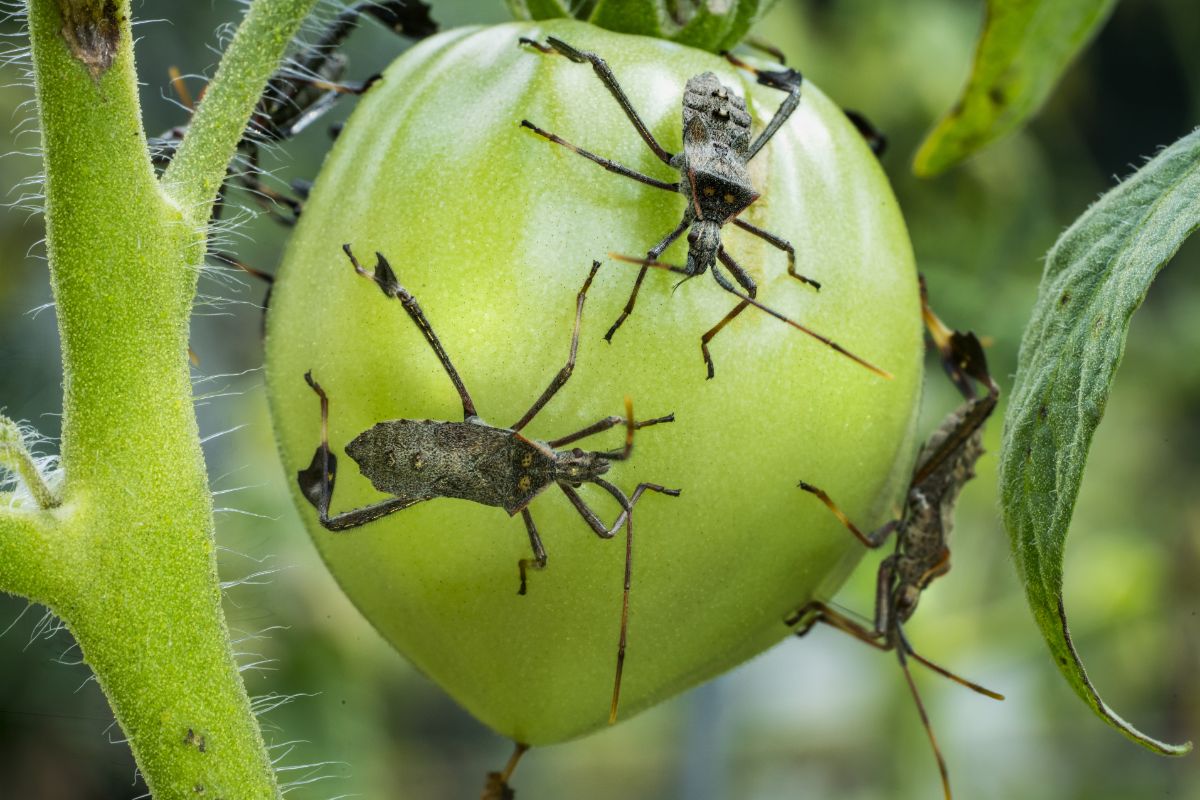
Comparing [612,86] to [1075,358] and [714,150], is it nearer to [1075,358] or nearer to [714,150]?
[714,150]

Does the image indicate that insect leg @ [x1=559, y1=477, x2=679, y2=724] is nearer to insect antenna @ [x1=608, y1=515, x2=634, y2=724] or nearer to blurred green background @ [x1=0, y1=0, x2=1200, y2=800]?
insect antenna @ [x1=608, y1=515, x2=634, y2=724]

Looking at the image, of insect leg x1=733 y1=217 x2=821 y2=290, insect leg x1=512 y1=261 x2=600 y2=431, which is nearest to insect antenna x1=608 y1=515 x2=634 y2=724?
insect leg x1=512 y1=261 x2=600 y2=431

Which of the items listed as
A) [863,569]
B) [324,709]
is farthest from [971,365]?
[324,709]

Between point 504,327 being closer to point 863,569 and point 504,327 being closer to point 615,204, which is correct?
point 615,204

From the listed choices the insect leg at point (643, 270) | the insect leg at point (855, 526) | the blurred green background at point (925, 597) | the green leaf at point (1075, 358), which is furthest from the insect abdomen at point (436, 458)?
the blurred green background at point (925, 597)

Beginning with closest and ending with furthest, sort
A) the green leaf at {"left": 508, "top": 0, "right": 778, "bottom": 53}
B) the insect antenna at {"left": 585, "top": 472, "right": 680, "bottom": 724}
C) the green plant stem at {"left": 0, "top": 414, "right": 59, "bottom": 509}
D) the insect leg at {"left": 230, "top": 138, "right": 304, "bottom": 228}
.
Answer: the green plant stem at {"left": 0, "top": 414, "right": 59, "bottom": 509}
the insect antenna at {"left": 585, "top": 472, "right": 680, "bottom": 724}
the green leaf at {"left": 508, "top": 0, "right": 778, "bottom": 53}
the insect leg at {"left": 230, "top": 138, "right": 304, "bottom": 228}

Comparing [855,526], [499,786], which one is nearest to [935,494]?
[855,526]
